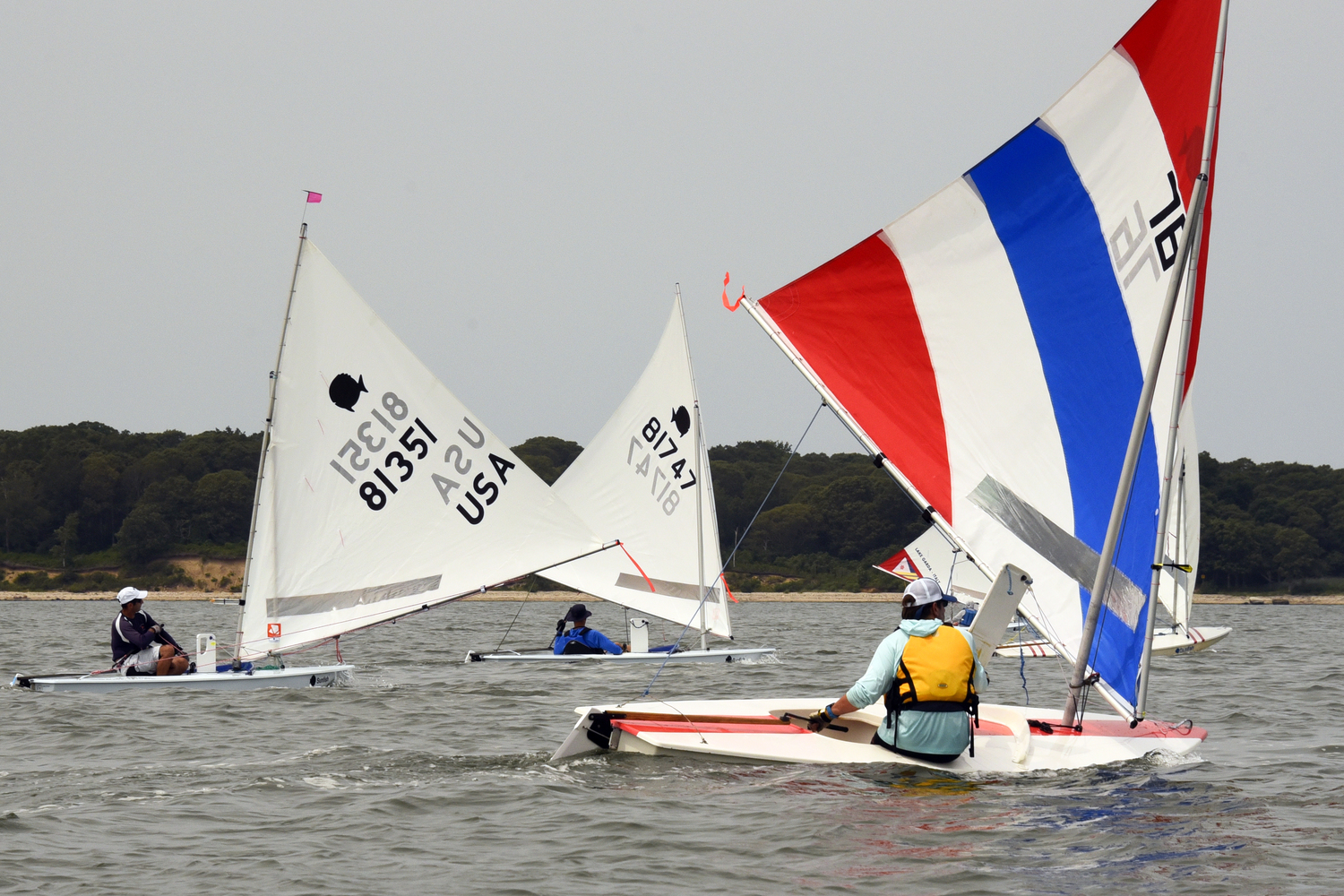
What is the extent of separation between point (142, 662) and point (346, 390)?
4322mm

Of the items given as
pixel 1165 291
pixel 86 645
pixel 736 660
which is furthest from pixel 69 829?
pixel 86 645

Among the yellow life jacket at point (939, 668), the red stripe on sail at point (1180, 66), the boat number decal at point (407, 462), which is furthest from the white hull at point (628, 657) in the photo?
the red stripe on sail at point (1180, 66)

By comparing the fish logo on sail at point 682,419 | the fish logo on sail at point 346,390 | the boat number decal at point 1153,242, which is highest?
the fish logo on sail at point 682,419

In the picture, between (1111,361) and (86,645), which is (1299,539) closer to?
(86,645)

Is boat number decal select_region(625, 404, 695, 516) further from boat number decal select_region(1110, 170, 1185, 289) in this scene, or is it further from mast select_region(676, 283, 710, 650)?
boat number decal select_region(1110, 170, 1185, 289)

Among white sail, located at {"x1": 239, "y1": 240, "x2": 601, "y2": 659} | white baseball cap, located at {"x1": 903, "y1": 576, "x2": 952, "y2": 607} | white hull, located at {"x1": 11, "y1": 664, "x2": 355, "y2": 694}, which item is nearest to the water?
white hull, located at {"x1": 11, "y1": 664, "x2": 355, "y2": 694}

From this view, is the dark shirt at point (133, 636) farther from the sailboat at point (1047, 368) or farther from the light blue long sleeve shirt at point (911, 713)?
the light blue long sleeve shirt at point (911, 713)

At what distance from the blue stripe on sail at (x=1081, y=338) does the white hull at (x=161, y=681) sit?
1073 cm

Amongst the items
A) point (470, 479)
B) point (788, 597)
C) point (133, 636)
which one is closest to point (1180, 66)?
point (470, 479)

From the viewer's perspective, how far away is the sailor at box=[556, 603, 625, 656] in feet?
69.3

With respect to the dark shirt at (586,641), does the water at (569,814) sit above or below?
below

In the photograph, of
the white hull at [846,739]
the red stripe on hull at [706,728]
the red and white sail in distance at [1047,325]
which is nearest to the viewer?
the red and white sail in distance at [1047,325]

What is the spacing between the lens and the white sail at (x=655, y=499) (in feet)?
77.5

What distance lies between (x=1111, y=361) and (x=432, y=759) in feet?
20.2
